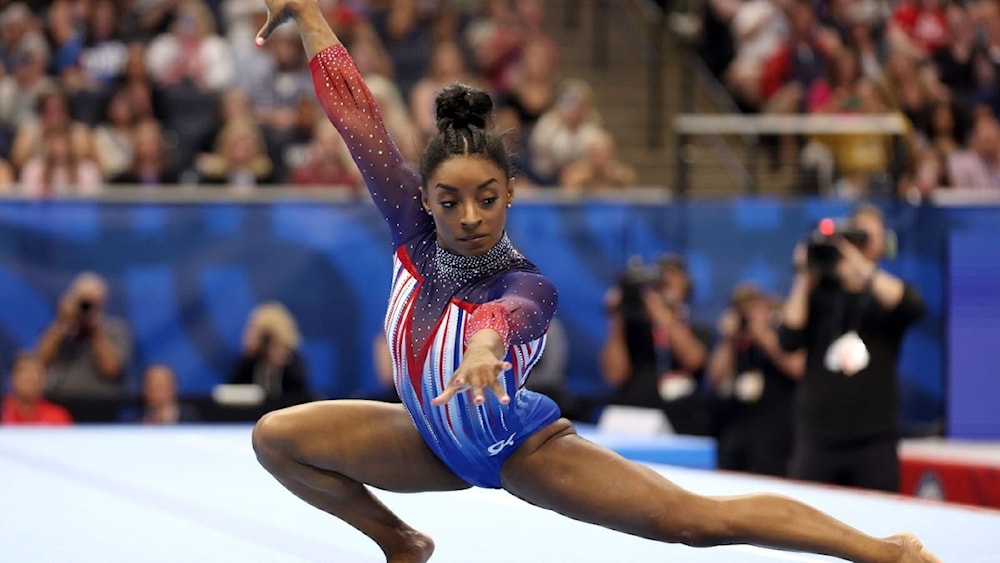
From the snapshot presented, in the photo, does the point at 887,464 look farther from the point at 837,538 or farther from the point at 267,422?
the point at 267,422

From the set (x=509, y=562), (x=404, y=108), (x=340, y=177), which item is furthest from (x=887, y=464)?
(x=404, y=108)

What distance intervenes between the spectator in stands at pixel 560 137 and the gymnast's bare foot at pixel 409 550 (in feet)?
22.5

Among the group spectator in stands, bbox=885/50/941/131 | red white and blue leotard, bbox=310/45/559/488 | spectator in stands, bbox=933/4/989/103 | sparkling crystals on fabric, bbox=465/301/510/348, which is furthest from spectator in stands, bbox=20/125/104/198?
spectator in stands, bbox=933/4/989/103


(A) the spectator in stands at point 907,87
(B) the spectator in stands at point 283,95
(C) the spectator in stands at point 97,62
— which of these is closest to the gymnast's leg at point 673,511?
(B) the spectator in stands at point 283,95

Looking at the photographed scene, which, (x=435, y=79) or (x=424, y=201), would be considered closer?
(x=424, y=201)

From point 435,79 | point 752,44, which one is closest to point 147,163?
point 435,79

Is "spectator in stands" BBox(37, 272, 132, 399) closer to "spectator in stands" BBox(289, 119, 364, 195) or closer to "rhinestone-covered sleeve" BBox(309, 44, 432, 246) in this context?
"spectator in stands" BBox(289, 119, 364, 195)

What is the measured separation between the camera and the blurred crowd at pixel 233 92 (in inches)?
378

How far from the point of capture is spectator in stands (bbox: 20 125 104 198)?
30.8 feet

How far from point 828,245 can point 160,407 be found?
421cm

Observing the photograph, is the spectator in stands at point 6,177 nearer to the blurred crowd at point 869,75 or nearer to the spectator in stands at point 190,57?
the spectator in stands at point 190,57

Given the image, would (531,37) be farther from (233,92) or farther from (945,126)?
(945,126)

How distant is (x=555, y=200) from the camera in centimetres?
911

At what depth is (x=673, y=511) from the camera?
325 centimetres
